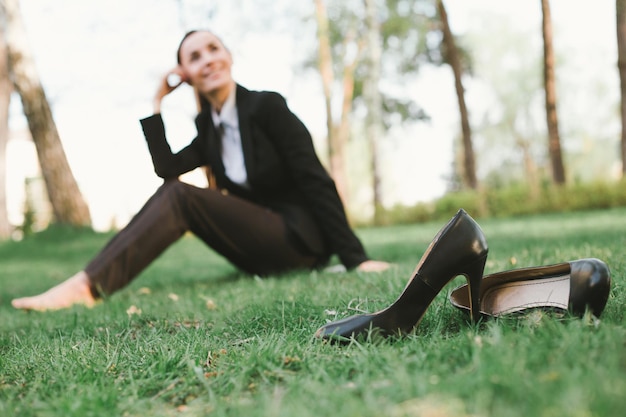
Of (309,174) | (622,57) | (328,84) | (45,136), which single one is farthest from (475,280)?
(328,84)

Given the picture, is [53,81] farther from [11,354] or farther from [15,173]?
[11,354]

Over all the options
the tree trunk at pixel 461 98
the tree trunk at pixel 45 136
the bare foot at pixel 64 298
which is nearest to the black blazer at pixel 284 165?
the bare foot at pixel 64 298

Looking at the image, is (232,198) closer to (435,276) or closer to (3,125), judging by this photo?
(435,276)

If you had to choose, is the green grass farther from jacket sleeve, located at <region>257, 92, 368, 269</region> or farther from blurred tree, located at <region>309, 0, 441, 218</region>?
blurred tree, located at <region>309, 0, 441, 218</region>

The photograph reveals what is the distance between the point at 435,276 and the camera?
4.90 feet

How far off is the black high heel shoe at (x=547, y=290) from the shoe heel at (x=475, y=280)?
4 centimetres

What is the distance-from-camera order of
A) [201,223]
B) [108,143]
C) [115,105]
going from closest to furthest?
[201,223] < [115,105] < [108,143]

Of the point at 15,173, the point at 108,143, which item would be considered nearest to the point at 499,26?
the point at 108,143

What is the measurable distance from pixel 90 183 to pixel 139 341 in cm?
→ 2887

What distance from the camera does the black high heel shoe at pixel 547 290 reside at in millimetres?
1346

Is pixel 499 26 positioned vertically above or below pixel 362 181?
above

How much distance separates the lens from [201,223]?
3.26m

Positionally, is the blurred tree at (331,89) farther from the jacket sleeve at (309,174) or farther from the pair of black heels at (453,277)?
the pair of black heels at (453,277)

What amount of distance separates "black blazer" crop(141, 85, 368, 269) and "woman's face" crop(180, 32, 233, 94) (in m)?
0.16
